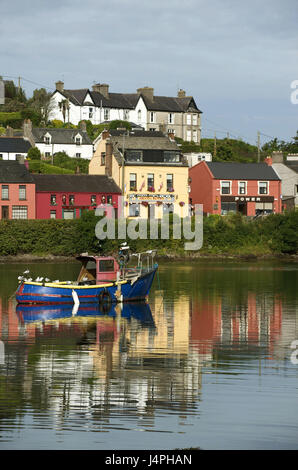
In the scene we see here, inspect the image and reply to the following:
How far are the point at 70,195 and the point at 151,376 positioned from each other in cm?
6993

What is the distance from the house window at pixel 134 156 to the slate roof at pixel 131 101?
143 feet

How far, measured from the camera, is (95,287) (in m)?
48.1

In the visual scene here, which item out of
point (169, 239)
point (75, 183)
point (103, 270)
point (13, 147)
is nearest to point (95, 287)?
point (103, 270)

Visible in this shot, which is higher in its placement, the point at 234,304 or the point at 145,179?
the point at 145,179

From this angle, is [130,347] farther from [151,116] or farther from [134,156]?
[151,116]

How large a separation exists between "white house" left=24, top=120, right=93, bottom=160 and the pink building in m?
29.2

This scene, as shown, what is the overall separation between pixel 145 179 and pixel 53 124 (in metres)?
42.3

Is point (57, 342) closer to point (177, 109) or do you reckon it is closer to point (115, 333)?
point (115, 333)

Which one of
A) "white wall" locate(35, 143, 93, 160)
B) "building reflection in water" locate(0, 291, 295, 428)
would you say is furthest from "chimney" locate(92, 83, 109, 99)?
"building reflection in water" locate(0, 291, 295, 428)

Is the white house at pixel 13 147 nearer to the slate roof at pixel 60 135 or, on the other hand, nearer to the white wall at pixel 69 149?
the white wall at pixel 69 149

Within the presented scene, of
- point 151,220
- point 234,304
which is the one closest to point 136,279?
point 234,304

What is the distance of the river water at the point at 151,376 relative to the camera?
67.7ft

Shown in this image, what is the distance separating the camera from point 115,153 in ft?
332

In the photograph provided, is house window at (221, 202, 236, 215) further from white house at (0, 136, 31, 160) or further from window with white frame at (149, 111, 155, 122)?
window with white frame at (149, 111, 155, 122)
